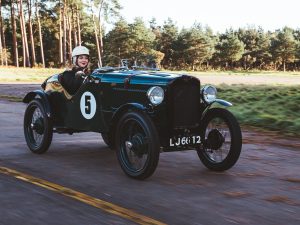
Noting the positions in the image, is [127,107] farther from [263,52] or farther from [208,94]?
[263,52]

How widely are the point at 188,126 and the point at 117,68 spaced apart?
145 cm

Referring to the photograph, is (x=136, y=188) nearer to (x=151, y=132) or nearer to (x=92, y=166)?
(x=151, y=132)

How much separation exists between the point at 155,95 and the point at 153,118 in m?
0.35

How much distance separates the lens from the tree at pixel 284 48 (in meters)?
89.1

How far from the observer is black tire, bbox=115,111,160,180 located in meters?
5.07

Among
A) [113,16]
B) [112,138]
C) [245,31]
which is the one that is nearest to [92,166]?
[112,138]

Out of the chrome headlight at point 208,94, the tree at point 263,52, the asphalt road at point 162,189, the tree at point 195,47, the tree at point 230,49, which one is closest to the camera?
the asphalt road at point 162,189

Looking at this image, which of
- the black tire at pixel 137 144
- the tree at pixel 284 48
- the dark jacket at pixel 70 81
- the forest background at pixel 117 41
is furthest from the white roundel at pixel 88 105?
the tree at pixel 284 48

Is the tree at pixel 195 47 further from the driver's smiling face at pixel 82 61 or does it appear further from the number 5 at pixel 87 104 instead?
the number 5 at pixel 87 104

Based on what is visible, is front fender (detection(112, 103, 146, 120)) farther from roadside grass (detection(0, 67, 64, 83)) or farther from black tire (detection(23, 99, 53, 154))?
roadside grass (detection(0, 67, 64, 83))

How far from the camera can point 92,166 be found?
606cm

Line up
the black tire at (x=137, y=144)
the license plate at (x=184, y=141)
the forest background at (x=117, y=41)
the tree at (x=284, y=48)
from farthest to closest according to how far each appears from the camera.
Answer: the tree at (x=284, y=48) < the forest background at (x=117, y=41) < the license plate at (x=184, y=141) < the black tire at (x=137, y=144)

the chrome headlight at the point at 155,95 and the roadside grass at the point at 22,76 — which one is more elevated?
the chrome headlight at the point at 155,95

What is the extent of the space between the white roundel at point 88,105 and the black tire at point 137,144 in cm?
79
